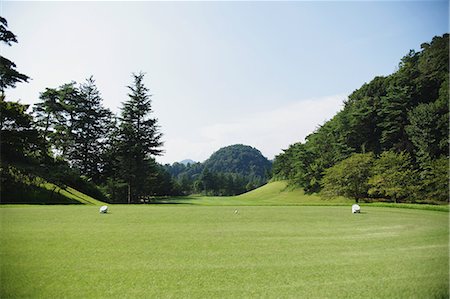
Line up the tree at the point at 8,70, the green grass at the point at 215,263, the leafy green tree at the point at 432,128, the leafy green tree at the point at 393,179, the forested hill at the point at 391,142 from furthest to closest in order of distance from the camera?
1. the leafy green tree at the point at 432,128
2. the forested hill at the point at 391,142
3. the leafy green tree at the point at 393,179
4. the tree at the point at 8,70
5. the green grass at the point at 215,263

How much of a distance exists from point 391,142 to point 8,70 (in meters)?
49.0

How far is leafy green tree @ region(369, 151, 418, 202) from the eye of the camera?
3161cm

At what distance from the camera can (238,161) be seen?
579ft

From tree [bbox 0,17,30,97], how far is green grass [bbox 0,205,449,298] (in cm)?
451

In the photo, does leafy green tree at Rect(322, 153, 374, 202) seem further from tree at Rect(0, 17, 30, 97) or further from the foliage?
tree at Rect(0, 17, 30, 97)

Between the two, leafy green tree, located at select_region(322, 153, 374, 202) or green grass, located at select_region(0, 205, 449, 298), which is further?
leafy green tree, located at select_region(322, 153, 374, 202)

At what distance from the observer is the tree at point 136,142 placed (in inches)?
1358

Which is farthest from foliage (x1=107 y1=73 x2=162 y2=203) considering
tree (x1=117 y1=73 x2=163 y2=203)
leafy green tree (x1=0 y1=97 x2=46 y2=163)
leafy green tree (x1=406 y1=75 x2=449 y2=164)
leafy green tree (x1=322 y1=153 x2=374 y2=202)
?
leafy green tree (x1=406 y1=75 x2=449 y2=164)

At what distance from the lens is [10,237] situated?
687 centimetres

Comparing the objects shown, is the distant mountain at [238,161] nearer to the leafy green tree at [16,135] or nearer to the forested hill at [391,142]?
the forested hill at [391,142]

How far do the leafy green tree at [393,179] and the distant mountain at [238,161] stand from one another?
130804 mm

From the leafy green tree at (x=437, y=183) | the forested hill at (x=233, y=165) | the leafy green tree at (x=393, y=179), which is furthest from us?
the forested hill at (x=233, y=165)

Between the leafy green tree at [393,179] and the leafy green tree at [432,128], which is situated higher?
the leafy green tree at [432,128]

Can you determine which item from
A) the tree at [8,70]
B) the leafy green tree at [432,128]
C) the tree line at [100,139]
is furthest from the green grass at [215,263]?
the leafy green tree at [432,128]
